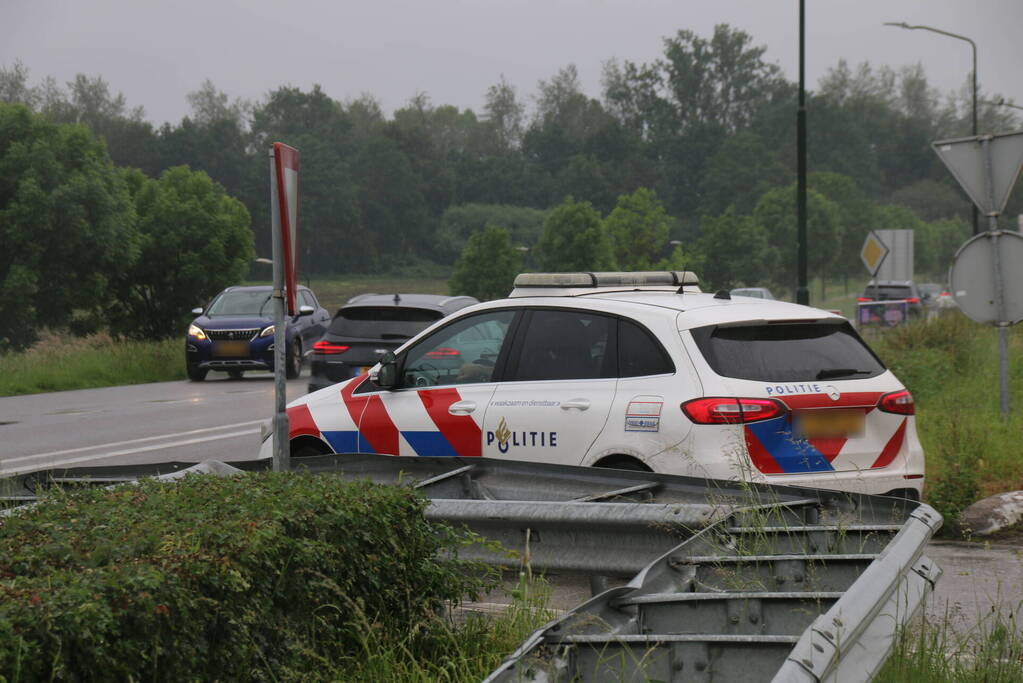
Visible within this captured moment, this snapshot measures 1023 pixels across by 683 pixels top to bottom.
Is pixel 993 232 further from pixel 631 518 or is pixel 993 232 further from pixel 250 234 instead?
pixel 250 234

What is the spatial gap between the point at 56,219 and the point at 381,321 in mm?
24396

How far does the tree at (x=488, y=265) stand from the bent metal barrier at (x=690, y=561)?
2328 inches

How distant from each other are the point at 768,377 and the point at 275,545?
3633mm

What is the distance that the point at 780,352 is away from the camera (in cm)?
631

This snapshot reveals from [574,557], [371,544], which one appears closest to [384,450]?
[574,557]

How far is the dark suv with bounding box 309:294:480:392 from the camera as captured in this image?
579 inches

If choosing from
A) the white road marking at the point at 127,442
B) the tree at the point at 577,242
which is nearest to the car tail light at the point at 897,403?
the white road marking at the point at 127,442

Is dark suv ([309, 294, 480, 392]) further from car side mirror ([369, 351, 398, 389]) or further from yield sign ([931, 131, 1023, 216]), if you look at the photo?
car side mirror ([369, 351, 398, 389])

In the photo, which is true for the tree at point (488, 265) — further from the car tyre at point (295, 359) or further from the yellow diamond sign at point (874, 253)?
the car tyre at point (295, 359)

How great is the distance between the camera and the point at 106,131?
11031 cm

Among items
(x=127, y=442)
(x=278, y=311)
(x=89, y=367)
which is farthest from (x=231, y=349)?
(x=278, y=311)

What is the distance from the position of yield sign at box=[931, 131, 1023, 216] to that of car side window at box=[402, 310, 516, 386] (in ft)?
16.4

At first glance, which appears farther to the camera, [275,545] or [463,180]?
[463,180]

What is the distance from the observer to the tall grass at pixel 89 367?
23391 mm
